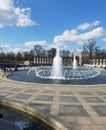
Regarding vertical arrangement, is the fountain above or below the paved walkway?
above

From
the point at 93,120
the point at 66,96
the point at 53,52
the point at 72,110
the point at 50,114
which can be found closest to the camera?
the point at 93,120

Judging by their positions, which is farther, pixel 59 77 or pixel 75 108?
pixel 59 77

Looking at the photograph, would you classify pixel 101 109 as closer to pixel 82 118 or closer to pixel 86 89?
pixel 82 118

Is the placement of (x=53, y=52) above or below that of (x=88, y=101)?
above

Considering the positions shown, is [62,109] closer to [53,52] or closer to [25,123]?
[25,123]

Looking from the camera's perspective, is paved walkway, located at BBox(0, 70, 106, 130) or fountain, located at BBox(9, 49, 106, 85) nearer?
paved walkway, located at BBox(0, 70, 106, 130)

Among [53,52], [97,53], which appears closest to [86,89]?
[97,53]

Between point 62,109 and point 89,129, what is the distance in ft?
10.9

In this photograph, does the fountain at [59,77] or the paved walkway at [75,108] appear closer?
the paved walkway at [75,108]

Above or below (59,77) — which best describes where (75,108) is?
below

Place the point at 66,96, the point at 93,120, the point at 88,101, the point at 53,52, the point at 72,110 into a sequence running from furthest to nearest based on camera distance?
1. the point at 53,52
2. the point at 66,96
3. the point at 88,101
4. the point at 72,110
5. the point at 93,120

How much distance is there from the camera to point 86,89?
19.8 m

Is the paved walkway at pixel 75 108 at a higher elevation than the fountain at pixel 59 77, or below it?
below

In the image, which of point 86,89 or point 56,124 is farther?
point 86,89
